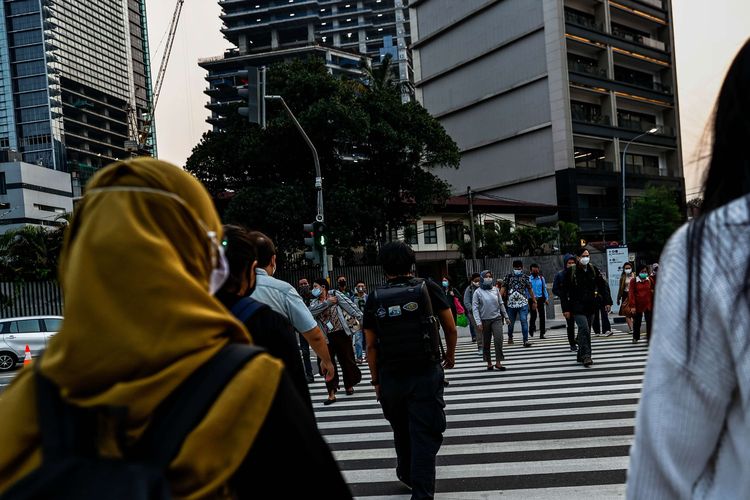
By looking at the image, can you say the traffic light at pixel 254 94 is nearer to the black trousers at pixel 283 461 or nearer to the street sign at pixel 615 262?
the street sign at pixel 615 262

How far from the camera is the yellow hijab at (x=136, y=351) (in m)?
1.23

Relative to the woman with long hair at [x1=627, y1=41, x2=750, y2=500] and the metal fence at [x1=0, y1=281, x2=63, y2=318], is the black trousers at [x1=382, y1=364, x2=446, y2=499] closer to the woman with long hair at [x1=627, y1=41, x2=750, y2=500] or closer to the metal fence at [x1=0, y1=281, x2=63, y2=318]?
the woman with long hair at [x1=627, y1=41, x2=750, y2=500]

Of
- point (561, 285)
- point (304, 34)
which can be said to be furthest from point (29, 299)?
point (304, 34)

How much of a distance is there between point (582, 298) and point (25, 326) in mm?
16389

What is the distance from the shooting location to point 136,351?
1250 mm

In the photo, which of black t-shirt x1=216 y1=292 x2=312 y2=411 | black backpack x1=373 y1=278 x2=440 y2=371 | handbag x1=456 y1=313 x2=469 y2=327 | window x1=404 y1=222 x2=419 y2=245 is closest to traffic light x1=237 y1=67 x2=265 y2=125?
handbag x1=456 y1=313 x2=469 y2=327

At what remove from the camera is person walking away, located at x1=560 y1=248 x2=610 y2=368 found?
12.3m

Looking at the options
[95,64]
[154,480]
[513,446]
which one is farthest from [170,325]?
[95,64]

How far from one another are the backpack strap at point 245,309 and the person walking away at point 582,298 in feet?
32.6

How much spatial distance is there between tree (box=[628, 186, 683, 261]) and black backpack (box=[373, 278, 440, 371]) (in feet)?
158

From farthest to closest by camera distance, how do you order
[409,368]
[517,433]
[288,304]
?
[517,433], [288,304], [409,368]

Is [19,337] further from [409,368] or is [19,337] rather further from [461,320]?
[409,368]

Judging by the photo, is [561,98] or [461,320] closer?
[461,320]

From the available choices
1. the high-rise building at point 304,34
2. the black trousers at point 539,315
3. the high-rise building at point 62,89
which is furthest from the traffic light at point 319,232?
the high-rise building at point 62,89
